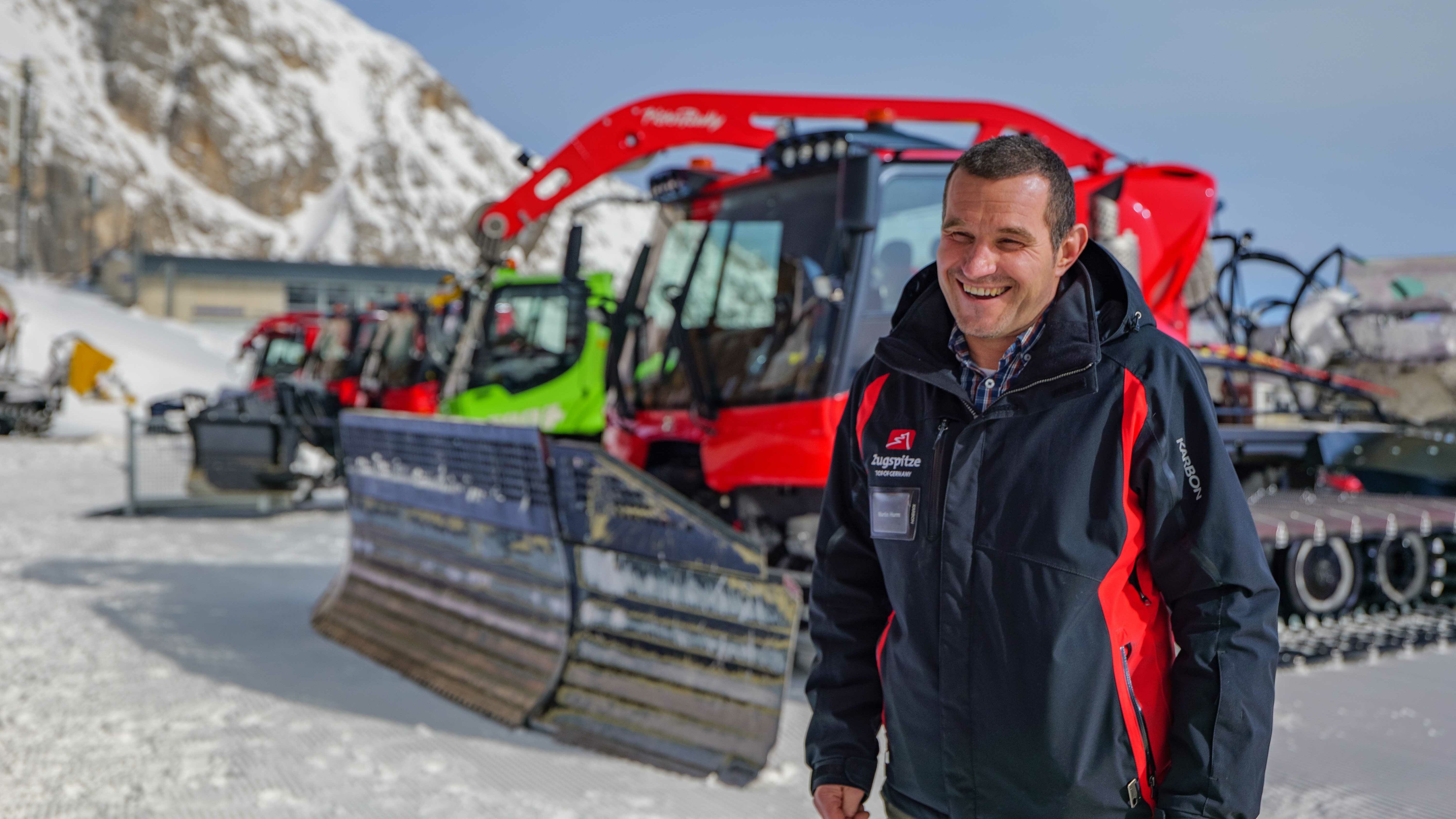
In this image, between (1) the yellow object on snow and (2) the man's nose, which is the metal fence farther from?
(1) the yellow object on snow

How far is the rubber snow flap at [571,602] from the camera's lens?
3822 mm

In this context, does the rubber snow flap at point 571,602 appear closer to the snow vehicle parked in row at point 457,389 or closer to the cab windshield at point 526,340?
the snow vehicle parked in row at point 457,389

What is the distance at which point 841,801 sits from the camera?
5.81 ft

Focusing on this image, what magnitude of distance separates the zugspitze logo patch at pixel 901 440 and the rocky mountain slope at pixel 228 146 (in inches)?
3005

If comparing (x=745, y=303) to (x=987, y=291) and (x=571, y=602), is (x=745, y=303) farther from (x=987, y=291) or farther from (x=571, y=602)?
(x=987, y=291)

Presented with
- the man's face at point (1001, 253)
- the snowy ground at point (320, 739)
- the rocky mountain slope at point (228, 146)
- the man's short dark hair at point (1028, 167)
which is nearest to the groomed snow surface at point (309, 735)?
the snowy ground at point (320, 739)

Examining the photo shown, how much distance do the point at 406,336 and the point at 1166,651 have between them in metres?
11.8

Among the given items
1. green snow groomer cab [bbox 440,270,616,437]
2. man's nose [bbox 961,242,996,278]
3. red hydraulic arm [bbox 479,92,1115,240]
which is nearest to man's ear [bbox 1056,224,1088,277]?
man's nose [bbox 961,242,996,278]

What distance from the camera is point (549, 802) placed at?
11.4 ft

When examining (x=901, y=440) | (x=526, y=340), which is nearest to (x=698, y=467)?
(x=901, y=440)

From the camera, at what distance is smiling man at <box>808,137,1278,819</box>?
151 centimetres

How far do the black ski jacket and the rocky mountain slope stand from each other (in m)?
76.4

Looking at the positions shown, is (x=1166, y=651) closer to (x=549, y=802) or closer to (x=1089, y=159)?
(x=549, y=802)

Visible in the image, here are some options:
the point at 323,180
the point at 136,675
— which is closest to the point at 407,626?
the point at 136,675
